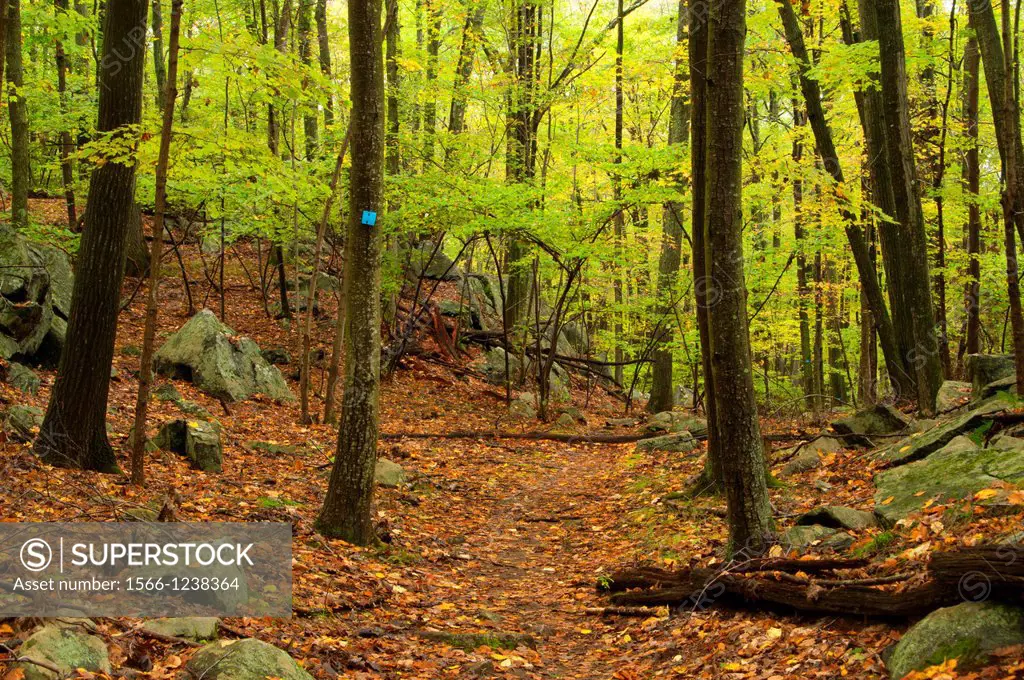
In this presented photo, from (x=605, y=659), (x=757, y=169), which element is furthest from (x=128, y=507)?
(x=757, y=169)

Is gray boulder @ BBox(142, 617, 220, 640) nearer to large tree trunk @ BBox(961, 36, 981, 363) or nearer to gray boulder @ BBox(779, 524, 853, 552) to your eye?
gray boulder @ BBox(779, 524, 853, 552)

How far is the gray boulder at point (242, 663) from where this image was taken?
351 cm

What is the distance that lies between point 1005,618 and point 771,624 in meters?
1.47

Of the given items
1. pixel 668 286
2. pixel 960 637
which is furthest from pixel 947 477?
pixel 668 286

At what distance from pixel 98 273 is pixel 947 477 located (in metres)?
7.71

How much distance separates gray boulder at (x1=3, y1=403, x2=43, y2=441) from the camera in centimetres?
701

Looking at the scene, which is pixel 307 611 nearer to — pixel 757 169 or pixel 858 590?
pixel 858 590

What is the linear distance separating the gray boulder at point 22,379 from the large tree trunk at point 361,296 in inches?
191

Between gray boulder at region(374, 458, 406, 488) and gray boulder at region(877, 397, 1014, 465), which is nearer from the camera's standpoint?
gray boulder at region(877, 397, 1014, 465)

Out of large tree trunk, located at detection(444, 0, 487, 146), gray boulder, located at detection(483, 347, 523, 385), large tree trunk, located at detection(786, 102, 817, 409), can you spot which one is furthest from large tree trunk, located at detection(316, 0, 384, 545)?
large tree trunk, located at detection(444, 0, 487, 146)

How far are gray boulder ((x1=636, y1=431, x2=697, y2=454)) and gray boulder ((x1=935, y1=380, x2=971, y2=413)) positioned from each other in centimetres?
342

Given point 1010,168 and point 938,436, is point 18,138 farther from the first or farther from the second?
point 1010,168

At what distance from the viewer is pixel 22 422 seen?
739 centimetres

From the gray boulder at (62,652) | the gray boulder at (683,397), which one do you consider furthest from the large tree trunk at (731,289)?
the gray boulder at (683,397)
